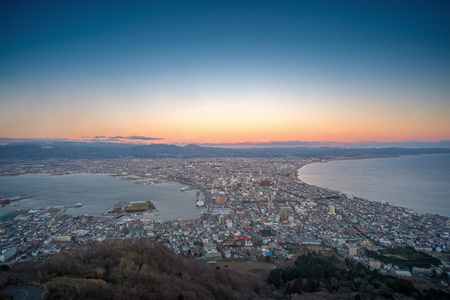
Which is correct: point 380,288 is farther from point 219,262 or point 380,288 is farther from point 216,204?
point 216,204

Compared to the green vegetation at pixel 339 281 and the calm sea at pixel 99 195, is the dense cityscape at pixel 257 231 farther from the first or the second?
A: the green vegetation at pixel 339 281

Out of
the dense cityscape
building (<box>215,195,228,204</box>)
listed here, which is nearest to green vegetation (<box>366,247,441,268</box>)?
the dense cityscape

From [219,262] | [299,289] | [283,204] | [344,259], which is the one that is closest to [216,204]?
[283,204]

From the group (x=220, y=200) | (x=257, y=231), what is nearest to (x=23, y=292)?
(x=257, y=231)

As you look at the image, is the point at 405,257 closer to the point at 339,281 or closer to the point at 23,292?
the point at 339,281

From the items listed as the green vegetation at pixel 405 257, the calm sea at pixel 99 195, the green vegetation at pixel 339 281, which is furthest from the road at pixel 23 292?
the green vegetation at pixel 405 257

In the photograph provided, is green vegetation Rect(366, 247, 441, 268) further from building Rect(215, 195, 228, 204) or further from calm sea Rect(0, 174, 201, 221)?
building Rect(215, 195, 228, 204)
